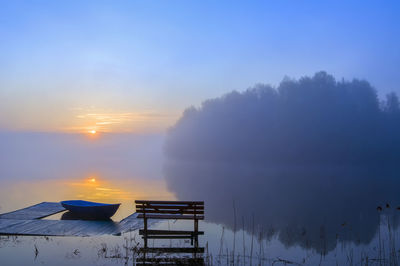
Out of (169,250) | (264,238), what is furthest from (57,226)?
(264,238)

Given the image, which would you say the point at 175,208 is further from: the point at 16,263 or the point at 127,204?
the point at 127,204

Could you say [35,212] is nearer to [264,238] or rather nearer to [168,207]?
[168,207]

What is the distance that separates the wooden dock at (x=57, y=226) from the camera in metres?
13.4

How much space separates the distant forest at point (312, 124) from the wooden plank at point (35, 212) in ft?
374

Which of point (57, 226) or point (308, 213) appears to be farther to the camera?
point (308, 213)

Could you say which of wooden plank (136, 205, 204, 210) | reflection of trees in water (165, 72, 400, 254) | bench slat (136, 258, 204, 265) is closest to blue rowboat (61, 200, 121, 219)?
wooden plank (136, 205, 204, 210)

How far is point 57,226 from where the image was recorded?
47.2ft

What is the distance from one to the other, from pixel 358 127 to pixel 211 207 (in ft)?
387

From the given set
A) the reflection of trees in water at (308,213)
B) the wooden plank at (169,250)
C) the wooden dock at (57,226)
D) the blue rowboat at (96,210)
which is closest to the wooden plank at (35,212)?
the wooden dock at (57,226)

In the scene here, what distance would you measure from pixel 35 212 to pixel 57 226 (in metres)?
3.87

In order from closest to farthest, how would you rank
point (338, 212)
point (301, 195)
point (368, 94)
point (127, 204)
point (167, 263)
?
point (167, 263)
point (338, 212)
point (127, 204)
point (301, 195)
point (368, 94)

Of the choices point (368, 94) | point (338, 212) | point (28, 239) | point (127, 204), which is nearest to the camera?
point (28, 239)

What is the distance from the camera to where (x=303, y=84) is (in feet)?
415

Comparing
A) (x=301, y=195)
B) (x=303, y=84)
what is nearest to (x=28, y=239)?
(x=301, y=195)
